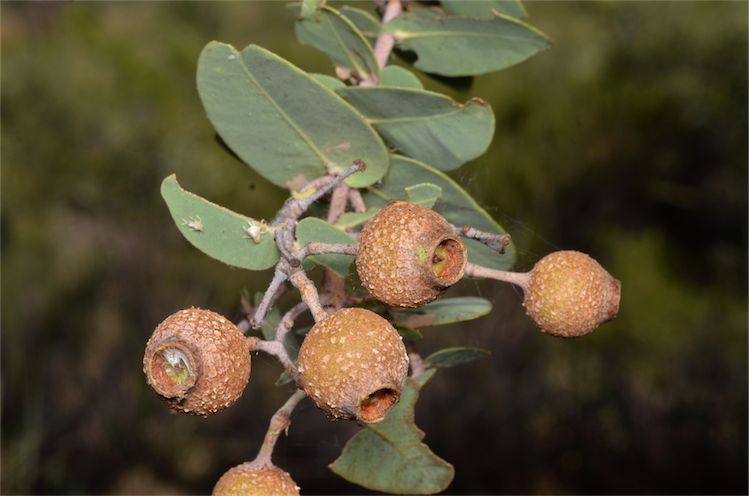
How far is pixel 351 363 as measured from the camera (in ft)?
2.27

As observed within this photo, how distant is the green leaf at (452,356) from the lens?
932mm

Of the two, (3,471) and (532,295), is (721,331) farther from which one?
(532,295)

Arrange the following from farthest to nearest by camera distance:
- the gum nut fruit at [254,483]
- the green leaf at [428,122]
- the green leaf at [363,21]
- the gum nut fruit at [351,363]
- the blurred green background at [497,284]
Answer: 1. the blurred green background at [497,284]
2. the green leaf at [363,21]
3. the green leaf at [428,122]
4. the gum nut fruit at [254,483]
5. the gum nut fruit at [351,363]

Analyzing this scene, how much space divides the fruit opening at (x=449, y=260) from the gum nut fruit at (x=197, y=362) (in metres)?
0.19

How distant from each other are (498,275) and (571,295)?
0.25 feet

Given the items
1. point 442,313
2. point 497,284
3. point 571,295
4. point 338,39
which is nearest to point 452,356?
point 442,313

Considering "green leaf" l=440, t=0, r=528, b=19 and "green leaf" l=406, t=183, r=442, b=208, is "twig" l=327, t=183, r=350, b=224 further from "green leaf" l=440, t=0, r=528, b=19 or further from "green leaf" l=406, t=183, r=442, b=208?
"green leaf" l=440, t=0, r=528, b=19

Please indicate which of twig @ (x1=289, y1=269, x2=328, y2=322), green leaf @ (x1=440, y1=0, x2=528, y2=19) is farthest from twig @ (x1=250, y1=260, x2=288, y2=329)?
green leaf @ (x1=440, y1=0, x2=528, y2=19)

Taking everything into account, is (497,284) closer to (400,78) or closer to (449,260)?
(400,78)

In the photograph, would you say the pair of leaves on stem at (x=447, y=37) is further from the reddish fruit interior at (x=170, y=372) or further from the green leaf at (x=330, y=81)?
the reddish fruit interior at (x=170, y=372)

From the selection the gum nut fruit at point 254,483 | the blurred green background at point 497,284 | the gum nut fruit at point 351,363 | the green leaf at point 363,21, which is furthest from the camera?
the blurred green background at point 497,284

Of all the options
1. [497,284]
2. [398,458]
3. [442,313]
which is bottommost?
[497,284]

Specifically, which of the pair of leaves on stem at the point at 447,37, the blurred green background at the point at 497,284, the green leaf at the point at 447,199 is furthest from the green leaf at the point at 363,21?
the blurred green background at the point at 497,284

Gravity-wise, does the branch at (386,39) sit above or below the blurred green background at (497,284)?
above
